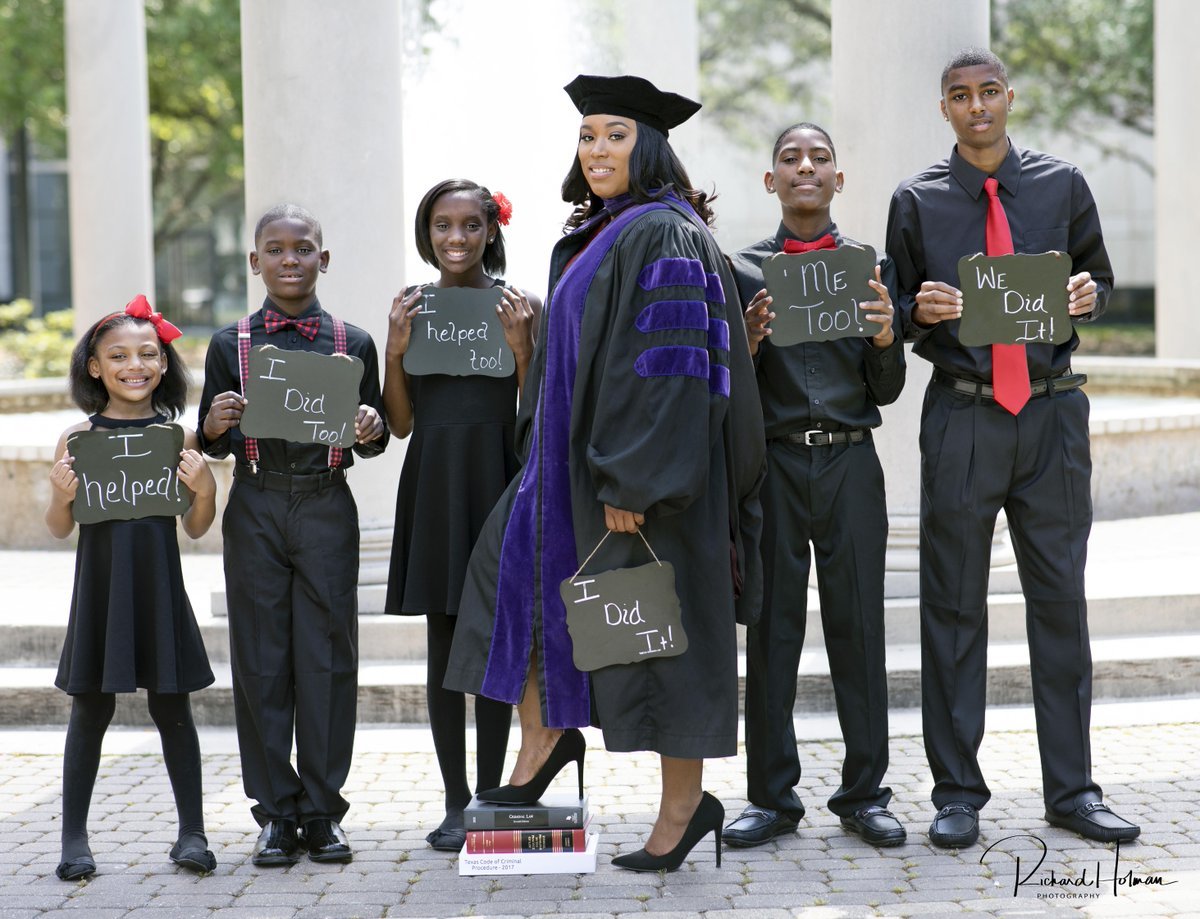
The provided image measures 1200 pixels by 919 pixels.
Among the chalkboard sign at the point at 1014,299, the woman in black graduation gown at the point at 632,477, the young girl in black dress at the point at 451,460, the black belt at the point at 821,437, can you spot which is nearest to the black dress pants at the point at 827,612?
the black belt at the point at 821,437

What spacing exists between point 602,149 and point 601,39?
8376 mm

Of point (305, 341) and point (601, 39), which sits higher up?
point (601, 39)

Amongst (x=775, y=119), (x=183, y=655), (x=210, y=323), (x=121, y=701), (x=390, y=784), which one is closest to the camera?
(x=183, y=655)

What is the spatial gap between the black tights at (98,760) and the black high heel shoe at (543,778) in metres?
1.01

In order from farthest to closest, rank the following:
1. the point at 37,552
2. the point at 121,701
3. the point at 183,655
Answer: the point at 37,552, the point at 121,701, the point at 183,655

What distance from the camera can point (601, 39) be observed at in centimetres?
1286

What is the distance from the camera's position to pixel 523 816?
4977 mm

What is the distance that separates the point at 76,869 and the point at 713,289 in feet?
9.14

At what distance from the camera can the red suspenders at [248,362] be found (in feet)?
17.1

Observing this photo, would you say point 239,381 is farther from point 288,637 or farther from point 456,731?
point 456,731

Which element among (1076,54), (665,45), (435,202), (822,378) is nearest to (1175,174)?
(665,45)

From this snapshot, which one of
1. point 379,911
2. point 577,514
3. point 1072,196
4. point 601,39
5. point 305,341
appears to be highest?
point 601,39

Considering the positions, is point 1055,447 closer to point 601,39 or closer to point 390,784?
point 390,784

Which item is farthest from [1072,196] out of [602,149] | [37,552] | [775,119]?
[775,119]
